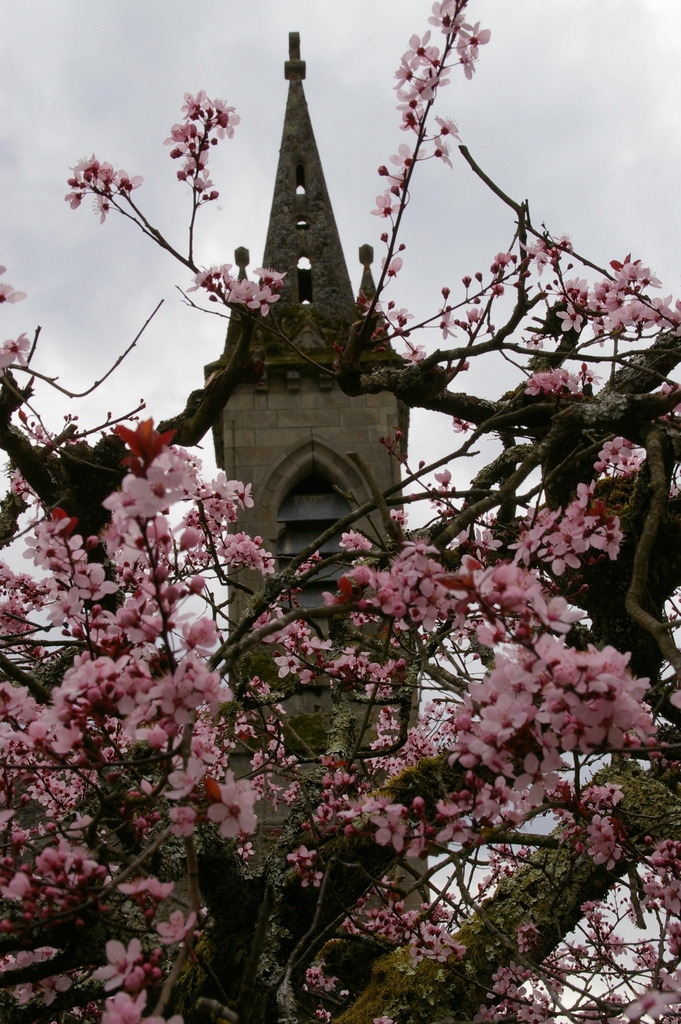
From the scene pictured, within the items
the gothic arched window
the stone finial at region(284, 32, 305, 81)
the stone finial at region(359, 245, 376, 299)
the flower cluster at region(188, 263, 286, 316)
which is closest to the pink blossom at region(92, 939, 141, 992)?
the flower cluster at region(188, 263, 286, 316)

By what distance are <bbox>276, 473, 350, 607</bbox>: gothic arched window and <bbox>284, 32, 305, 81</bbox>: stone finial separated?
1014 cm

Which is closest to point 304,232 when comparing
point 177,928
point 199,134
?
point 199,134

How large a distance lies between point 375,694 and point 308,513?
10173mm

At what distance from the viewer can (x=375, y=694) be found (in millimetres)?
2984

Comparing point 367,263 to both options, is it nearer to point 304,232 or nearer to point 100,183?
point 304,232

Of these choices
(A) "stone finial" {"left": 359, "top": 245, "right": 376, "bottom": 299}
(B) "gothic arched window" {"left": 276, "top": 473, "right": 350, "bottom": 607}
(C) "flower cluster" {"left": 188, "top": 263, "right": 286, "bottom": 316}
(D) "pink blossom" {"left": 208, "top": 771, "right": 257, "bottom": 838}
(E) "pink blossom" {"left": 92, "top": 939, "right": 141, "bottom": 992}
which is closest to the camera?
(D) "pink blossom" {"left": 208, "top": 771, "right": 257, "bottom": 838}

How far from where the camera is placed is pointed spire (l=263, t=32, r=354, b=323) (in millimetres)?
15695

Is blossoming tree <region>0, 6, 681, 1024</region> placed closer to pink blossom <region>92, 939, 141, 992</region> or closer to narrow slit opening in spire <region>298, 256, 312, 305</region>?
pink blossom <region>92, 939, 141, 992</region>

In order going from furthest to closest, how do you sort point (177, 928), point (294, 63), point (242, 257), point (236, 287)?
point (294, 63) < point (242, 257) < point (236, 287) < point (177, 928)

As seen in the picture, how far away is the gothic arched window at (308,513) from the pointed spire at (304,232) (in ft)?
10.6

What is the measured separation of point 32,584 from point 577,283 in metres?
4.02

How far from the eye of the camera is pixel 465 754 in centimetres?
224

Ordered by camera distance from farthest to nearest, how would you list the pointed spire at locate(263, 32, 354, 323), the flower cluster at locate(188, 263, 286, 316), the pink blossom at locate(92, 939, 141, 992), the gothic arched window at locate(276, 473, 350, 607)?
1. the pointed spire at locate(263, 32, 354, 323)
2. the gothic arched window at locate(276, 473, 350, 607)
3. the flower cluster at locate(188, 263, 286, 316)
4. the pink blossom at locate(92, 939, 141, 992)

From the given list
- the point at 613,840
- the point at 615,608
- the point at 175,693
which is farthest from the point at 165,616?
the point at 615,608
